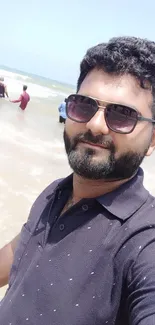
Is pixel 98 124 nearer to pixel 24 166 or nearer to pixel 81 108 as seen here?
pixel 81 108

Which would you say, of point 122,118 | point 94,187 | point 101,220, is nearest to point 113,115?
point 122,118

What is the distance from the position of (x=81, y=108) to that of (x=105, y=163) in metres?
0.29

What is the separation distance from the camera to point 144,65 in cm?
151

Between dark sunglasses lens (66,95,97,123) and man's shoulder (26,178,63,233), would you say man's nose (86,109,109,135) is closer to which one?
dark sunglasses lens (66,95,97,123)

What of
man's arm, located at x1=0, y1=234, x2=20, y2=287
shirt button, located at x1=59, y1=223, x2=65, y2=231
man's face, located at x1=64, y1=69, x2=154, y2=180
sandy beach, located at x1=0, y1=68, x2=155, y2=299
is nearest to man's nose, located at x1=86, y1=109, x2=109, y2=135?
man's face, located at x1=64, y1=69, x2=154, y2=180

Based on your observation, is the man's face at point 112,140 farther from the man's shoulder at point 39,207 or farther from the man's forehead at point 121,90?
the man's shoulder at point 39,207

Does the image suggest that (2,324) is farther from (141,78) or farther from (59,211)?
(141,78)

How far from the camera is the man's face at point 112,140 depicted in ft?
4.84

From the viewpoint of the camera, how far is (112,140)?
1495mm

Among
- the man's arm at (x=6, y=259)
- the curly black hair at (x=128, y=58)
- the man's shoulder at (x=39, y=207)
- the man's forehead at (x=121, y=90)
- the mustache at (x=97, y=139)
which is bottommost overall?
the man's arm at (x=6, y=259)

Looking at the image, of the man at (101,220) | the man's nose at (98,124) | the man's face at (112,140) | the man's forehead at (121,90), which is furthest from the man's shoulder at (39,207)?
the man's forehead at (121,90)

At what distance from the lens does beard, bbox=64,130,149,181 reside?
1.47 metres

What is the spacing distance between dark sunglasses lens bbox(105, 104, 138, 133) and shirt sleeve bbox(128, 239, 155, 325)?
0.48 meters

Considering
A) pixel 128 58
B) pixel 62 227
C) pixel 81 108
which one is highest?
pixel 128 58
